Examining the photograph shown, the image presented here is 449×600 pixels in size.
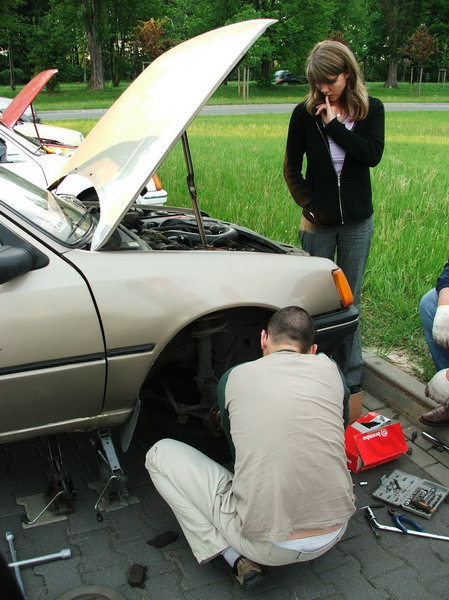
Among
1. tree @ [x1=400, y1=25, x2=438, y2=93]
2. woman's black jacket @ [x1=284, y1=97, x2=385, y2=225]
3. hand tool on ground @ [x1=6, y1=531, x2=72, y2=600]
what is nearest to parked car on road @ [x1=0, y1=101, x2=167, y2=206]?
woman's black jacket @ [x1=284, y1=97, x2=385, y2=225]

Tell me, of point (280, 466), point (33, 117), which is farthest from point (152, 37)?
point (280, 466)

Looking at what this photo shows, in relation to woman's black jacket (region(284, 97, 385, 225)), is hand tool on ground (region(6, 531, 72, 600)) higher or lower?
lower

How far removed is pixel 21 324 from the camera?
2.50 m

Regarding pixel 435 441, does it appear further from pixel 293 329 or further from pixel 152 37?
pixel 152 37

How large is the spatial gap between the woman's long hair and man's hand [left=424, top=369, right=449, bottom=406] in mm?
1539

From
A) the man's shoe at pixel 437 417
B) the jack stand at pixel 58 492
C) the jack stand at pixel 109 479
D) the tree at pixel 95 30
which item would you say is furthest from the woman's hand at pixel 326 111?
the tree at pixel 95 30

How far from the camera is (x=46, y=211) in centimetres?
294

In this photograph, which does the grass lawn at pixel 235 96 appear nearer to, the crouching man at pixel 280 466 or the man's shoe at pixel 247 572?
the crouching man at pixel 280 466

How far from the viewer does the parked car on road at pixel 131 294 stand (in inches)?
101

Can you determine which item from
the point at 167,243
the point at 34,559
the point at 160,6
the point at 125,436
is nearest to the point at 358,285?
the point at 167,243

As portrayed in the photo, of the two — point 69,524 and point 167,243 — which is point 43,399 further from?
point 167,243

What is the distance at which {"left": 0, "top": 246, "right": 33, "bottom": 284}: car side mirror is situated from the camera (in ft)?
7.97

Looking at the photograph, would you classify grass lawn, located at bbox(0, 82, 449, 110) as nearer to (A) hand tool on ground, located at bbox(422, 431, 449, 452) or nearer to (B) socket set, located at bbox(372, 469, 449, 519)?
(A) hand tool on ground, located at bbox(422, 431, 449, 452)

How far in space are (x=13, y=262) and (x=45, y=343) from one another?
1.16 feet
